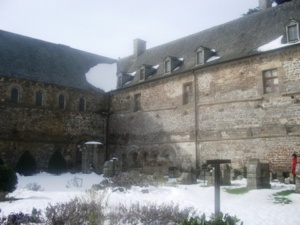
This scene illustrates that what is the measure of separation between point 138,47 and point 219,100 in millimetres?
13508

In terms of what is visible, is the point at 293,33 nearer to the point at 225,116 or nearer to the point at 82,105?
the point at 225,116

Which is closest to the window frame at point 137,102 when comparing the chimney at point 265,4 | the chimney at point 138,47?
the chimney at point 138,47

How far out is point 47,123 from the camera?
2488 centimetres

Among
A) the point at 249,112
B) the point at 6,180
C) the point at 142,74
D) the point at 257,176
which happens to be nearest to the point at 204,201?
the point at 257,176

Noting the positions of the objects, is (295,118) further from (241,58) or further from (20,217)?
(20,217)

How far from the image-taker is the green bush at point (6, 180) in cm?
1218

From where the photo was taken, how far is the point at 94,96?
27953 mm

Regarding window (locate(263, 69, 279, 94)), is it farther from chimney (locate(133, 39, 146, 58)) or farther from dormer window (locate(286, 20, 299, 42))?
chimney (locate(133, 39, 146, 58))

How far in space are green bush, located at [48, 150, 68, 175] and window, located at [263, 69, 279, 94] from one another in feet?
49.5

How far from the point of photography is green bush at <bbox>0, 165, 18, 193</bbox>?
1218cm

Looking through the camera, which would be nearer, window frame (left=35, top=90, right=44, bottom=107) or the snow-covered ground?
the snow-covered ground

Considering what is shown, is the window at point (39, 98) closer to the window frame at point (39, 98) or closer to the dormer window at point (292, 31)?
the window frame at point (39, 98)

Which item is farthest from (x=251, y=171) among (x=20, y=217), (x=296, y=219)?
(x=20, y=217)

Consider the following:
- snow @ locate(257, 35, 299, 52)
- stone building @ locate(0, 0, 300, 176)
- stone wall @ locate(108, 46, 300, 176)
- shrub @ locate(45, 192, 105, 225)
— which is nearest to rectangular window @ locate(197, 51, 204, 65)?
stone building @ locate(0, 0, 300, 176)
